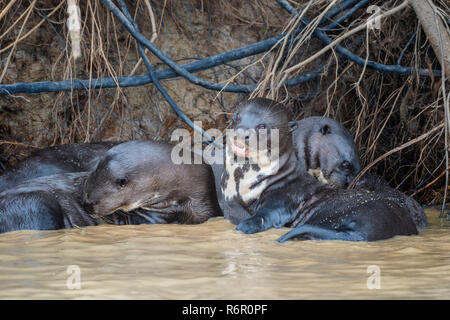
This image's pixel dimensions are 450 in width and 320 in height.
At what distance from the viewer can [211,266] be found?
8.13ft

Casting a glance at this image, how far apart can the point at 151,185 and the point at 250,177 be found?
574 mm

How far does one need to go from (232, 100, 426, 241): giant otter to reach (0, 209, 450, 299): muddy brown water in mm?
85

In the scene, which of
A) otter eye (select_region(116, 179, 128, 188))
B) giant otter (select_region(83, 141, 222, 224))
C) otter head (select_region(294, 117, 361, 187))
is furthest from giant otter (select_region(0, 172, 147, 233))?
otter head (select_region(294, 117, 361, 187))

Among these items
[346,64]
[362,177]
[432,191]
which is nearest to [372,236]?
[362,177]

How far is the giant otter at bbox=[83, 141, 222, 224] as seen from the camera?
3633 mm

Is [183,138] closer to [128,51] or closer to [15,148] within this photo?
[128,51]

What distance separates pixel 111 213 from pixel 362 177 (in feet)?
5.21

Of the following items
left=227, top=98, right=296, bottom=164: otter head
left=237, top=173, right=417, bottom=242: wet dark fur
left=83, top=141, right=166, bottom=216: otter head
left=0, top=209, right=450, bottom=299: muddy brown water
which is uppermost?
left=227, top=98, right=296, bottom=164: otter head

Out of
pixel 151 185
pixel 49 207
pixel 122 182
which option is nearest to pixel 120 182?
pixel 122 182

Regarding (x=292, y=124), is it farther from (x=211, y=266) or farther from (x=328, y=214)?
(x=211, y=266)

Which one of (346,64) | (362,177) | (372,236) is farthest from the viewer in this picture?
(346,64)

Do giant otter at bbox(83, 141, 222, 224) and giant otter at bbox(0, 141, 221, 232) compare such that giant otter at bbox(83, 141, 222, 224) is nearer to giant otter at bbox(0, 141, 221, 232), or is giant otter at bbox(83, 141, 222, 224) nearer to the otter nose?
giant otter at bbox(0, 141, 221, 232)

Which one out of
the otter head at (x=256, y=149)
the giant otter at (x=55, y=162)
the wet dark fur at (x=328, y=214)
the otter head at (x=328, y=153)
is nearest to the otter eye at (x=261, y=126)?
the otter head at (x=256, y=149)
